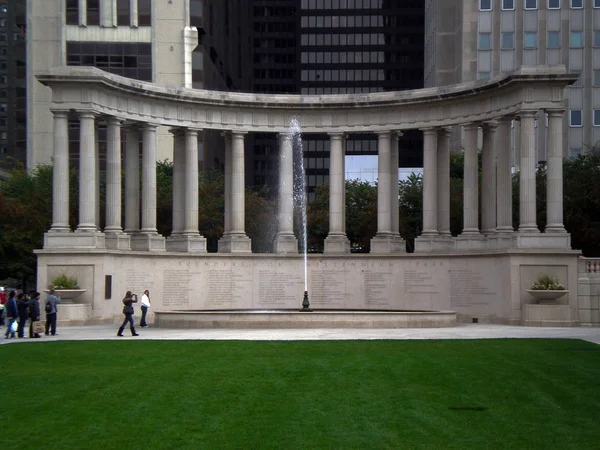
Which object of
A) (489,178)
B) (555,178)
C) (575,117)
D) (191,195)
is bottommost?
(191,195)

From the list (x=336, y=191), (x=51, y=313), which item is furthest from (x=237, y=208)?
(x=51, y=313)

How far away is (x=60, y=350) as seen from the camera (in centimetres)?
4156

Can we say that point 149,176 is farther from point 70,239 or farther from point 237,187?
point 70,239

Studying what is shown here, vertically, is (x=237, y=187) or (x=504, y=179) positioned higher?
(x=504, y=179)

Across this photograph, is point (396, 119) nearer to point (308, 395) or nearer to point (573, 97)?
point (308, 395)

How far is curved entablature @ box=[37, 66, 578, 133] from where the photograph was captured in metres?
61.8

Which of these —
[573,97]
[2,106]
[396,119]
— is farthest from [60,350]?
[2,106]

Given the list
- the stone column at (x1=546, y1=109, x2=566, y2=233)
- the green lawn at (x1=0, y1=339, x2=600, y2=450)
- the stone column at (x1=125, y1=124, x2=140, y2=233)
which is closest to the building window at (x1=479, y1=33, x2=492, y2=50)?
the stone column at (x1=546, y1=109, x2=566, y2=233)

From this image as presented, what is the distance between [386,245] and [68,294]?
23.5 m

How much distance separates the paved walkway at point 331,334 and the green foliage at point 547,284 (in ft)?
11.7

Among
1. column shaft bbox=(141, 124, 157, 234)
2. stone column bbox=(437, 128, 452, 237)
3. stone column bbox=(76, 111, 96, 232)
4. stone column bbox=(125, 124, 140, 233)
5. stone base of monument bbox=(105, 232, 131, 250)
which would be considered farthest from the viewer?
stone column bbox=(437, 128, 452, 237)

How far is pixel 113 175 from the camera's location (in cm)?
6650

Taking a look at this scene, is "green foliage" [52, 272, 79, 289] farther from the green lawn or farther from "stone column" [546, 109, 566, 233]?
"stone column" [546, 109, 566, 233]

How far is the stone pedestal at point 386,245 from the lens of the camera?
7056 centimetres
